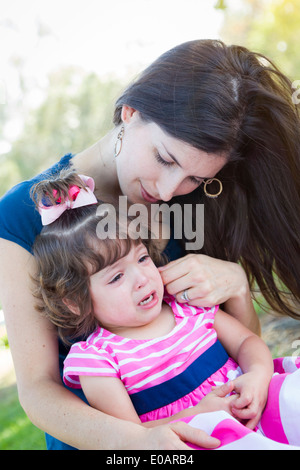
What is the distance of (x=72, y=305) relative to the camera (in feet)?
6.71

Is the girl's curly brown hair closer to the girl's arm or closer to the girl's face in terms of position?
the girl's face

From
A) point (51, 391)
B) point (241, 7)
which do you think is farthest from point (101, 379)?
point (241, 7)

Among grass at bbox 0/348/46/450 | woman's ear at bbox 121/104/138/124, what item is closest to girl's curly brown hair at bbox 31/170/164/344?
woman's ear at bbox 121/104/138/124

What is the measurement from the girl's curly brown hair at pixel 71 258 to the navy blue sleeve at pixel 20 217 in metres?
0.06

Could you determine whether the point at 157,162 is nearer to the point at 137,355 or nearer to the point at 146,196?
the point at 146,196

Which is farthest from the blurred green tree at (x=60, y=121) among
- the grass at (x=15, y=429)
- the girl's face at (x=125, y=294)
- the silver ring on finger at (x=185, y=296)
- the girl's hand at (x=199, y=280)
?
the girl's face at (x=125, y=294)

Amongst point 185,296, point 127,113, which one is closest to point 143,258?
point 185,296

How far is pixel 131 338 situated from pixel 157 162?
0.73 m

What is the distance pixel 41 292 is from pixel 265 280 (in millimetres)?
1188

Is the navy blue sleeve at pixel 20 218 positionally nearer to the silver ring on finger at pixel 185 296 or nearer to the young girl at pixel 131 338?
the young girl at pixel 131 338

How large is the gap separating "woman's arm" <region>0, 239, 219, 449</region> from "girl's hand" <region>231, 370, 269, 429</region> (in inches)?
11.4

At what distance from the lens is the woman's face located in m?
2.10

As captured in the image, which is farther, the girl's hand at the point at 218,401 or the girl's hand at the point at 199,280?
the girl's hand at the point at 199,280

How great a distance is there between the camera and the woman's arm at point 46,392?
5.15 feet
